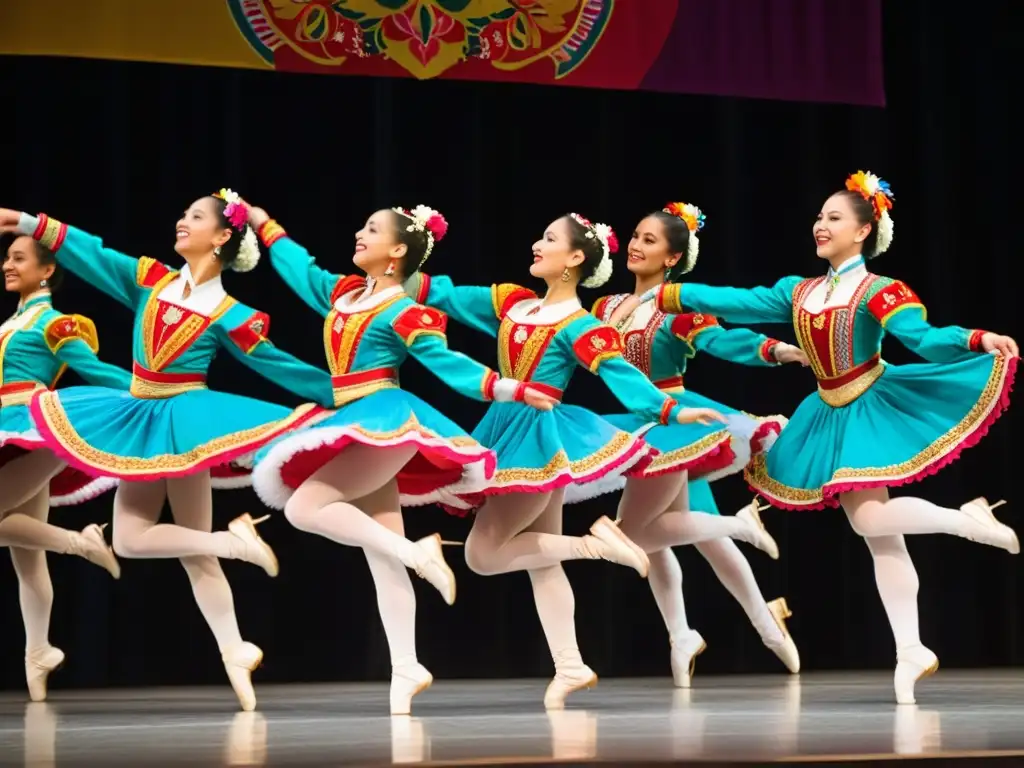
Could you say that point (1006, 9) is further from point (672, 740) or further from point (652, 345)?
point (672, 740)

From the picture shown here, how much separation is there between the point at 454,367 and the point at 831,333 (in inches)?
41.4

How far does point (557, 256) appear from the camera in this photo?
15.4 feet

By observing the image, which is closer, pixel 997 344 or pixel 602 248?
pixel 997 344

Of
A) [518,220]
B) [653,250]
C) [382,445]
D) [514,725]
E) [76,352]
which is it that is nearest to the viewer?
[514,725]

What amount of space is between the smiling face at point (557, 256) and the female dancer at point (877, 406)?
42cm

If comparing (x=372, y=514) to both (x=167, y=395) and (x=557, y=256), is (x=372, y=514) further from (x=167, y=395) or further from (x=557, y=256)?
(x=557, y=256)

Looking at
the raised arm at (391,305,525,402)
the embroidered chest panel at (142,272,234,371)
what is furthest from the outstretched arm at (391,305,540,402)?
the embroidered chest panel at (142,272,234,371)

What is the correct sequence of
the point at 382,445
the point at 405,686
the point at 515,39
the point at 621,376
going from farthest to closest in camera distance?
the point at 515,39
the point at 621,376
the point at 405,686
the point at 382,445

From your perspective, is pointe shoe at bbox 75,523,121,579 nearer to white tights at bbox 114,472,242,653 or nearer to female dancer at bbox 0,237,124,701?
female dancer at bbox 0,237,124,701

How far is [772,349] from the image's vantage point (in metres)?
5.05

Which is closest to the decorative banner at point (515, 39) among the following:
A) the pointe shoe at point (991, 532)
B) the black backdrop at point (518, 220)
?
the black backdrop at point (518, 220)

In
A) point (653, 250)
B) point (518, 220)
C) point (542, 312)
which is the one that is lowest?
point (542, 312)

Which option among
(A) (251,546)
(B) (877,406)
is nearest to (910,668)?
(B) (877,406)

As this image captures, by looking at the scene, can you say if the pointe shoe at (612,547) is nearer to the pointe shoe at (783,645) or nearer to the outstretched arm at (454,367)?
the outstretched arm at (454,367)
